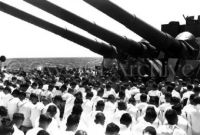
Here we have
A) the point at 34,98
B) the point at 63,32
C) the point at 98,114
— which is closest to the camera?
the point at 98,114

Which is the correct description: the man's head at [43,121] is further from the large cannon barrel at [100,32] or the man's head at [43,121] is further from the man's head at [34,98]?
the large cannon barrel at [100,32]

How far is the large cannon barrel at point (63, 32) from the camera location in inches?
564

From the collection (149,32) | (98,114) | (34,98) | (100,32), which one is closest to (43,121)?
(98,114)

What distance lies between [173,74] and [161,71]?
2.51 ft

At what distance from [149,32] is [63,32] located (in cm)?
438

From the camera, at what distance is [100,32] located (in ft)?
54.1

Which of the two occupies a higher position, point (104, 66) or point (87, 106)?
point (104, 66)

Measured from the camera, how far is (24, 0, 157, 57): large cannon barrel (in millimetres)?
13124

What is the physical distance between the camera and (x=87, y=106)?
343 inches

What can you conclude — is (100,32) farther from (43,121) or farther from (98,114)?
(43,121)

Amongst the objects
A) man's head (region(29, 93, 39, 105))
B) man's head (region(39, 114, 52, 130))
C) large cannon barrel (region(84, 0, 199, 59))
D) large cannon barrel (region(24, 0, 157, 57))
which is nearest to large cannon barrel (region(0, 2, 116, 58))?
large cannon barrel (region(24, 0, 157, 57))

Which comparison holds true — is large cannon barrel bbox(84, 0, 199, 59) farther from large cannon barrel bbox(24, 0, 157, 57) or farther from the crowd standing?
the crowd standing

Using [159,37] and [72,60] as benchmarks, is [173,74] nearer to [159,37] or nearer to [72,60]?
[159,37]

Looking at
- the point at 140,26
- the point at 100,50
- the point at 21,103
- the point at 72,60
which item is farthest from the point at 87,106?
the point at 72,60
